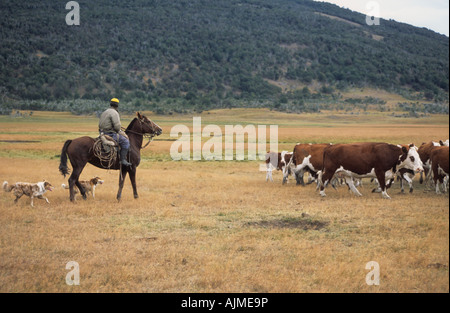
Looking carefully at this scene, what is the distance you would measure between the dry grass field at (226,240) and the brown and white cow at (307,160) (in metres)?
1.09

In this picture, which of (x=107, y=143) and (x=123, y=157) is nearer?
(x=107, y=143)

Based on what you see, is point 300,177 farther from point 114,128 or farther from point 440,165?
point 114,128

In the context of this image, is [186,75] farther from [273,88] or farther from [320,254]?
[320,254]

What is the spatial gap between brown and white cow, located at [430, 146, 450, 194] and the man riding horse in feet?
33.6

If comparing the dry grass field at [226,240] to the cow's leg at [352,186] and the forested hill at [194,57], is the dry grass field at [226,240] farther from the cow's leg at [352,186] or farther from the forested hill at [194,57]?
→ the forested hill at [194,57]

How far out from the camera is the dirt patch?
37.5 feet

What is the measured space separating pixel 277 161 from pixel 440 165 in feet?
26.5

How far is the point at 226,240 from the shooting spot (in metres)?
10.1

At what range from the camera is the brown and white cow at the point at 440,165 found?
1444cm

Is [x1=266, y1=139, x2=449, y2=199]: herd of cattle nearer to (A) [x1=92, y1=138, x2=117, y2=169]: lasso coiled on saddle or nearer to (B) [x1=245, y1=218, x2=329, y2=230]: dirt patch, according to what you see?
(B) [x1=245, y1=218, x2=329, y2=230]: dirt patch

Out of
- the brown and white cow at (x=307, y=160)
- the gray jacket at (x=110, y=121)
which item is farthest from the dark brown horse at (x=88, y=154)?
the brown and white cow at (x=307, y=160)

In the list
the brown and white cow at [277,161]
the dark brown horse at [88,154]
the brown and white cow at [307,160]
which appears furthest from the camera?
the brown and white cow at [277,161]

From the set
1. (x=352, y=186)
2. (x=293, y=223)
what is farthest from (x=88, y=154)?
(x=352, y=186)

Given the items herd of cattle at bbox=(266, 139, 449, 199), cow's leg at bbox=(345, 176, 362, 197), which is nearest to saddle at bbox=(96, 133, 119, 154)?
herd of cattle at bbox=(266, 139, 449, 199)
